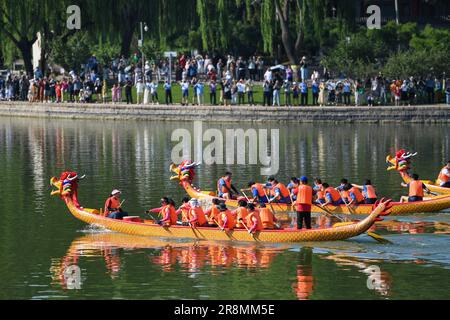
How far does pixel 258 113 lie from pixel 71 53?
19.9m

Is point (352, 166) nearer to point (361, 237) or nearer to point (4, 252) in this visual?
point (361, 237)

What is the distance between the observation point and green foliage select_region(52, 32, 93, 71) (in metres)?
90.8

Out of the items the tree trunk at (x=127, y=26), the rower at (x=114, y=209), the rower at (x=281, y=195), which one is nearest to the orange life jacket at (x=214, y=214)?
the rower at (x=114, y=209)

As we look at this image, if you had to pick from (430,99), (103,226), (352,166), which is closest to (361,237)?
(103,226)

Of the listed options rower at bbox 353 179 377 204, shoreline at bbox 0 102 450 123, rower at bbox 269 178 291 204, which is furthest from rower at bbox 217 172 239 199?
shoreline at bbox 0 102 450 123

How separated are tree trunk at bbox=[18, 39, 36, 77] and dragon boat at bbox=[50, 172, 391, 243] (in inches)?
1957

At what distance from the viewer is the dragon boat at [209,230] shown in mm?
38406

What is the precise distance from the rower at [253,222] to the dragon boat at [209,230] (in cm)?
18

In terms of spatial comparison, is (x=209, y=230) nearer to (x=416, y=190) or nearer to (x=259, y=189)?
(x=259, y=189)

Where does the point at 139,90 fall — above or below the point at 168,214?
above

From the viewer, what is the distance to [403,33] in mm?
87188

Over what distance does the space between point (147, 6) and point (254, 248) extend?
56168 mm

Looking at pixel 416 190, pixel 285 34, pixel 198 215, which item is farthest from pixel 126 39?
pixel 198 215

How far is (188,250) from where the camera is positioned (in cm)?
3903
